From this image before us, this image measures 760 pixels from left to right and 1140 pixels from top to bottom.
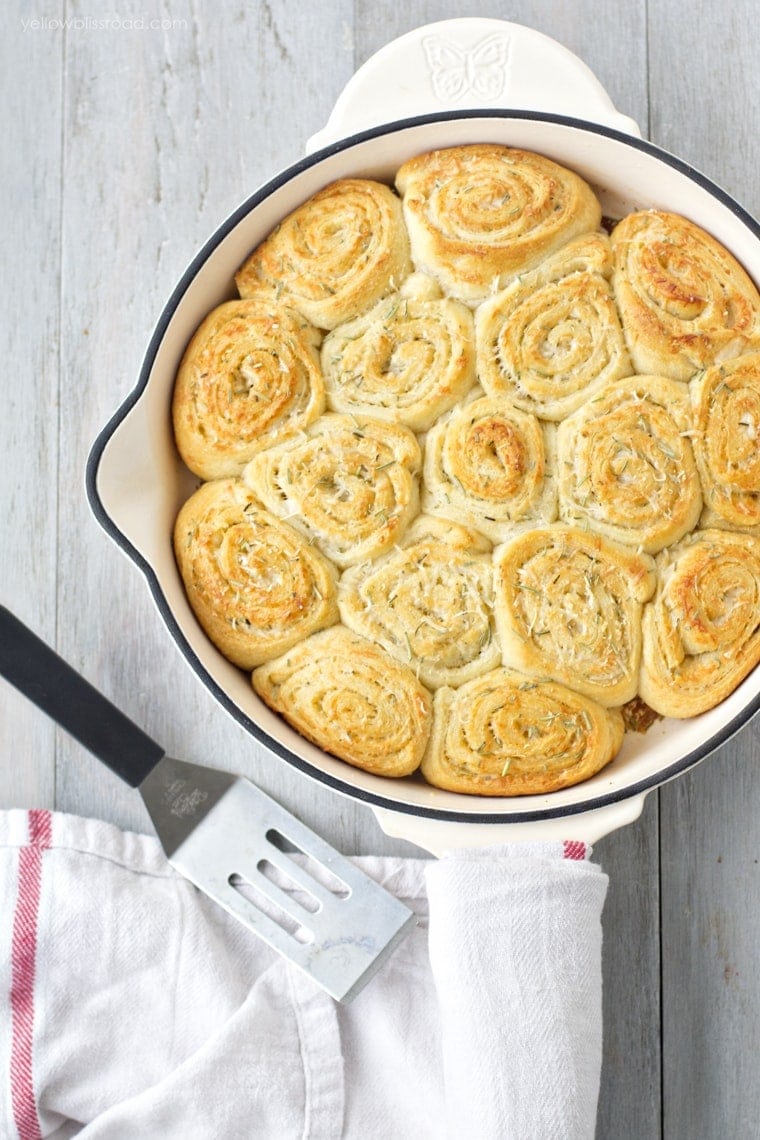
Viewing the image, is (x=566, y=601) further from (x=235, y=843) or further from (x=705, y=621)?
(x=235, y=843)

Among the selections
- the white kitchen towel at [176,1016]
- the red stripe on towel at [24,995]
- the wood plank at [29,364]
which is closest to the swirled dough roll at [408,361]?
the wood plank at [29,364]

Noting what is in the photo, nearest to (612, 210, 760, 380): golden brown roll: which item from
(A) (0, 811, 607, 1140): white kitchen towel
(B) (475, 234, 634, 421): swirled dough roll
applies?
(B) (475, 234, 634, 421): swirled dough roll

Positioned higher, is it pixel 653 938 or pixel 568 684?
pixel 568 684

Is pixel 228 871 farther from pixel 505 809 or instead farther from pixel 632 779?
pixel 632 779

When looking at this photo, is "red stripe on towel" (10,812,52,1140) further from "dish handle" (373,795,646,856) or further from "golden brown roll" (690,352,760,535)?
"golden brown roll" (690,352,760,535)

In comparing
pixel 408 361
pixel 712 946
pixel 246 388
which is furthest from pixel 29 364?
pixel 712 946

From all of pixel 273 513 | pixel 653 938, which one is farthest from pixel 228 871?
pixel 653 938
